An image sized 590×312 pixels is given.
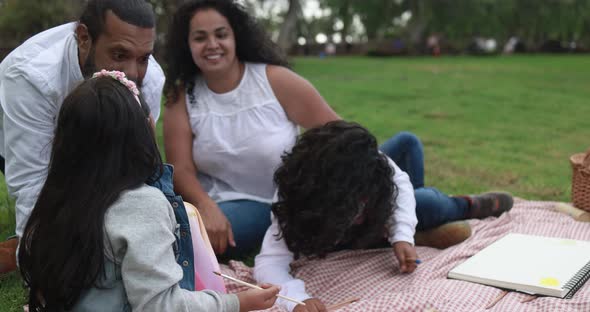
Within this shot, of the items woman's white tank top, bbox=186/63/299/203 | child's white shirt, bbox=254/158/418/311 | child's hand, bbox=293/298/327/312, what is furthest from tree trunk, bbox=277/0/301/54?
child's hand, bbox=293/298/327/312

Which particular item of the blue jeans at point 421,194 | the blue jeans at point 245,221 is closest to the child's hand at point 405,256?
the blue jeans at point 421,194

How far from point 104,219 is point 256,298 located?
504mm

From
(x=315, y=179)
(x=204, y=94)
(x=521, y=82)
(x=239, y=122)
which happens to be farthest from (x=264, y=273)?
(x=521, y=82)

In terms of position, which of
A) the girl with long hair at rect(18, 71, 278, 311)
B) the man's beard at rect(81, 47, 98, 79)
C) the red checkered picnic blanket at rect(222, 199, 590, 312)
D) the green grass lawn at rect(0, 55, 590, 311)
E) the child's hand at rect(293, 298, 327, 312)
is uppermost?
the man's beard at rect(81, 47, 98, 79)

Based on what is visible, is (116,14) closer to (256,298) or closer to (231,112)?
(231,112)

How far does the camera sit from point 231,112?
3.49 m

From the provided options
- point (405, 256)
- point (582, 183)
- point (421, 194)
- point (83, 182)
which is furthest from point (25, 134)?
point (582, 183)

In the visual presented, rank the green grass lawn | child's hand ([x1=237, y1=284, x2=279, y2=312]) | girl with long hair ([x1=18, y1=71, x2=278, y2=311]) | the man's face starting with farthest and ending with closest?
the green grass lawn, the man's face, child's hand ([x1=237, y1=284, x2=279, y2=312]), girl with long hair ([x1=18, y1=71, x2=278, y2=311])

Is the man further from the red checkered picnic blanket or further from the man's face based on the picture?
the red checkered picnic blanket

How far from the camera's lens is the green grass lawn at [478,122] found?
5227 millimetres

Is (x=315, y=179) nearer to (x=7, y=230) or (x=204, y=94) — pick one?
(x=204, y=94)

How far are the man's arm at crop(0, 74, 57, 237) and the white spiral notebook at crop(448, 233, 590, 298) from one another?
1.71m

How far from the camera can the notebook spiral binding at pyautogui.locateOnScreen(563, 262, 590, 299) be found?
2.46m

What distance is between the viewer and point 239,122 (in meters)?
3.46
